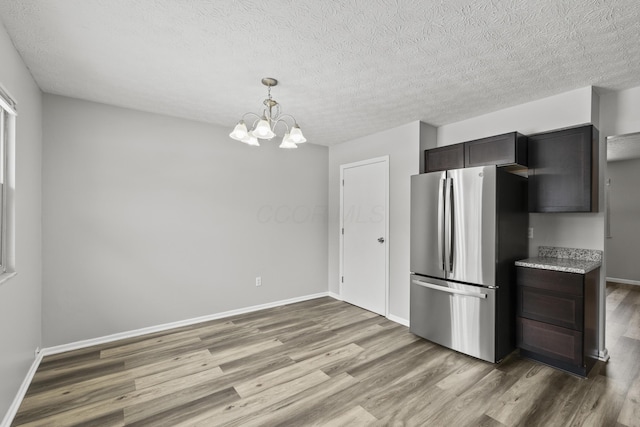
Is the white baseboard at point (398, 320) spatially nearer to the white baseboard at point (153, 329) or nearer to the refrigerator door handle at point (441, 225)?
the refrigerator door handle at point (441, 225)

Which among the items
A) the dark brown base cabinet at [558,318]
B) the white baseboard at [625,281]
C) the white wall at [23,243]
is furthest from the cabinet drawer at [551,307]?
the white baseboard at [625,281]

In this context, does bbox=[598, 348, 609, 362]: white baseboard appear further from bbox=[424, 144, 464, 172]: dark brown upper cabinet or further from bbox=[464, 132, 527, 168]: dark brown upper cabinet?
bbox=[424, 144, 464, 172]: dark brown upper cabinet

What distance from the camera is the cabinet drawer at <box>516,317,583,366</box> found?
8.01ft

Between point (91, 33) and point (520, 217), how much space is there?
3894 mm

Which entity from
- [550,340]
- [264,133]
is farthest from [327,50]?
[550,340]

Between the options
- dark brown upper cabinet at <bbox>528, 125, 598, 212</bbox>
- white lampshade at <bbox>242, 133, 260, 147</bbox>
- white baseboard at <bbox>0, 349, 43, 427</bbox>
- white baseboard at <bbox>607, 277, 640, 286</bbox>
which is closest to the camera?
white baseboard at <bbox>0, 349, 43, 427</bbox>

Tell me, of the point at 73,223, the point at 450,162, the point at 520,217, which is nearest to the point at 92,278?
the point at 73,223

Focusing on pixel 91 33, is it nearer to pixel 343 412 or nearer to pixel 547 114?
pixel 343 412

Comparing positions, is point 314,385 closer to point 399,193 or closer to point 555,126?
point 399,193

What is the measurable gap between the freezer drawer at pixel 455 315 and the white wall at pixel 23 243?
341 centimetres

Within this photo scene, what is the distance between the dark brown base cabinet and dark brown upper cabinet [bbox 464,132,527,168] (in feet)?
3.51

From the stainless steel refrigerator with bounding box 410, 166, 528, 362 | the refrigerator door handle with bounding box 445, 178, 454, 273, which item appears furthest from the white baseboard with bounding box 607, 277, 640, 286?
the refrigerator door handle with bounding box 445, 178, 454, 273

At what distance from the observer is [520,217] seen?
295 cm

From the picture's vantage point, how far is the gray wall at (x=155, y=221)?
2.90 meters
